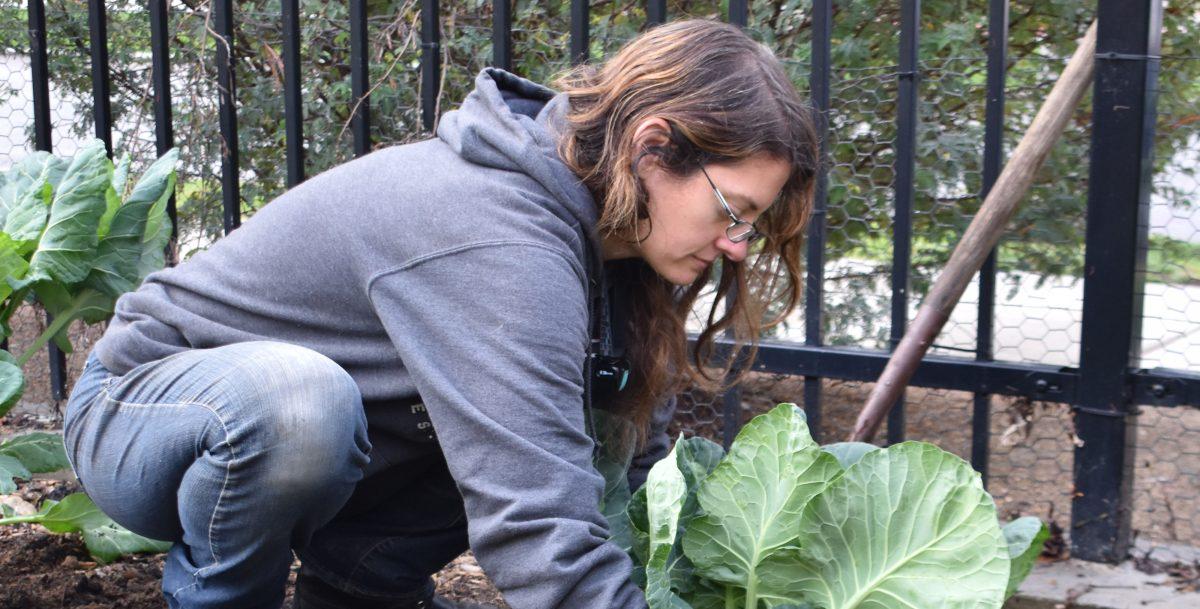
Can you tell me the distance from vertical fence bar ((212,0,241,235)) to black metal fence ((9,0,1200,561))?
0.70ft

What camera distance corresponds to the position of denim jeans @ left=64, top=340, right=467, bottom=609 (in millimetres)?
1644

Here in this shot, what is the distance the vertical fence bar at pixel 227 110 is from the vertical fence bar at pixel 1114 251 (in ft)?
6.78

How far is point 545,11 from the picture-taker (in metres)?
3.34

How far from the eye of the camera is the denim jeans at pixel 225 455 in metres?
1.64

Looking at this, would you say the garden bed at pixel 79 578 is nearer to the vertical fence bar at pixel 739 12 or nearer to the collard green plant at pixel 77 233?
the collard green plant at pixel 77 233

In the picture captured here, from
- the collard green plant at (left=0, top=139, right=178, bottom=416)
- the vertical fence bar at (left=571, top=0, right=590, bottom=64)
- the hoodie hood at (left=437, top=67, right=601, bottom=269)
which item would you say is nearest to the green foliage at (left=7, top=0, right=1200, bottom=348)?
A: the vertical fence bar at (left=571, top=0, right=590, bottom=64)

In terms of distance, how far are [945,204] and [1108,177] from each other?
2.47 ft

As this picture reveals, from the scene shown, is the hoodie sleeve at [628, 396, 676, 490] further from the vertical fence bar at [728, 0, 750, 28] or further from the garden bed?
the vertical fence bar at [728, 0, 750, 28]

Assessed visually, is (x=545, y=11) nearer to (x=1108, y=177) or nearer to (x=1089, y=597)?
(x=1108, y=177)

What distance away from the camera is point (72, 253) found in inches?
89.6

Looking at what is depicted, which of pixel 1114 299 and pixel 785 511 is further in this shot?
pixel 1114 299

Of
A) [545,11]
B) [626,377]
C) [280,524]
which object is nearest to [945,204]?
[545,11]

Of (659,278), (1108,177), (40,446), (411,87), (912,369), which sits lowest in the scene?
(40,446)

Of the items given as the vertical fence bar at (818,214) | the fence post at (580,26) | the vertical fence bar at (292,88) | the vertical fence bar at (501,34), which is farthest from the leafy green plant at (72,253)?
the vertical fence bar at (818,214)
